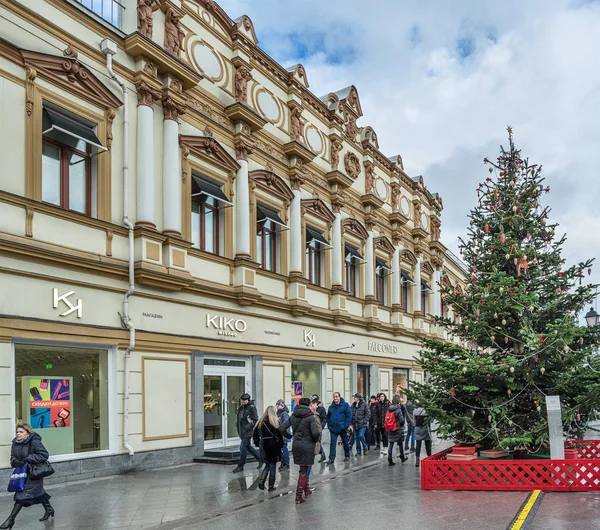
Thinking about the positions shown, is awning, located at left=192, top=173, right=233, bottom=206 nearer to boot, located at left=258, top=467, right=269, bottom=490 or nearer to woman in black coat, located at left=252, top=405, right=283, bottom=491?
woman in black coat, located at left=252, top=405, right=283, bottom=491

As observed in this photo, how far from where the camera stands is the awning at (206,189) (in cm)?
1806

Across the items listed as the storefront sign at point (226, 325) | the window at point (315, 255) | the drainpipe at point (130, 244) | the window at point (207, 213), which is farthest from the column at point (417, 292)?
the drainpipe at point (130, 244)

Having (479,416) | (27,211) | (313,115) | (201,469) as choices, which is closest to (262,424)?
(201,469)

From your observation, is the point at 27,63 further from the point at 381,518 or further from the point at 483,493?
the point at 483,493

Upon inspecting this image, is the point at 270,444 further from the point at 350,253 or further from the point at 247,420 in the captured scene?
the point at 350,253

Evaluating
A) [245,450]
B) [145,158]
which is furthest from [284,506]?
[145,158]

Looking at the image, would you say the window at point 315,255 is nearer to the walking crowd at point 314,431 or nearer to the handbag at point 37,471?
the walking crowd at point 314,431

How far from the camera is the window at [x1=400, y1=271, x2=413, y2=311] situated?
32.2m

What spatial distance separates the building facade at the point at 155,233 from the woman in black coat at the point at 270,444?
380 centimetres

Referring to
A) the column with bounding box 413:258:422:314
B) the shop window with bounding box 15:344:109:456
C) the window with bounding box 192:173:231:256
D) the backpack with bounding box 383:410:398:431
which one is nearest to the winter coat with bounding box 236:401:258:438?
the shop window with bounding box 15:344:109:456

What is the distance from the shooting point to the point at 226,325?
18.5 meters

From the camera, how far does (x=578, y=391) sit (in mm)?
13320

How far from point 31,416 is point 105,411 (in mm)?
1915

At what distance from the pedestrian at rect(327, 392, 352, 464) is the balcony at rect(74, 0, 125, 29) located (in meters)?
10.6
